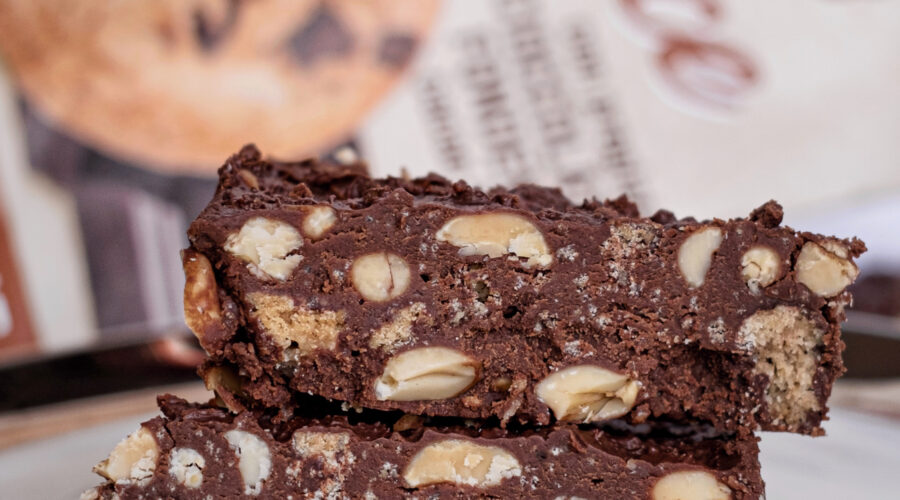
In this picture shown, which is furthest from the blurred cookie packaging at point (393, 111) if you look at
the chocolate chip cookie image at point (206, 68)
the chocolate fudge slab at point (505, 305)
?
the chocolate fudge slab at point (505, 305)

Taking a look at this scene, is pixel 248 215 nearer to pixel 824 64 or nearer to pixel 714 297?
pixel 714 297

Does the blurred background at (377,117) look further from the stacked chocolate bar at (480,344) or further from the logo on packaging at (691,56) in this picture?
the stacked chocolate bar at (480,344)

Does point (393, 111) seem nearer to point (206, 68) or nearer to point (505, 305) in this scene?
point (206, 68)

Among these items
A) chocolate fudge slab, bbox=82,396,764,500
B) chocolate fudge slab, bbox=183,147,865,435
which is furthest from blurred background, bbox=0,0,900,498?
chocolate fudge slab, bbox=183,147,865,435

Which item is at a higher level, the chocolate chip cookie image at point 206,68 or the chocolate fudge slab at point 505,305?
the chocolate chip cookie image at point 206,68

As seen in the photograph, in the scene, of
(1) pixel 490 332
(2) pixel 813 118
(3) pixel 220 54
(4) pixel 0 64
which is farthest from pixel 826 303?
(4) pixel 0 64

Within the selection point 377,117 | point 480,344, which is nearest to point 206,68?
point 377,117

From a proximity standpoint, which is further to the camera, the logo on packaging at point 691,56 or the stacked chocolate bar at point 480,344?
the logo on packaging at point 691,56

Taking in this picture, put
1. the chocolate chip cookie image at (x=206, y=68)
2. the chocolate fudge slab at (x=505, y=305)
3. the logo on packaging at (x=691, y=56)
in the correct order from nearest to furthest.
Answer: the chocolate fudge slab at (x=505, y=305), the chocolate chip cookie image at (x=206, y=68), the logo on packaging at (x=691, y=56)
